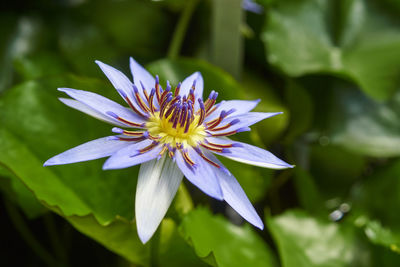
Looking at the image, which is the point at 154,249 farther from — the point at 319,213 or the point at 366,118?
the point at 366,118

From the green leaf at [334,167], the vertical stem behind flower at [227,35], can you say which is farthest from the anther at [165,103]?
the green leaf at [334,167]

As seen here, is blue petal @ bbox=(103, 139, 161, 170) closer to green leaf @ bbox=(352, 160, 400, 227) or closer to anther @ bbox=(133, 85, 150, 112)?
anther @ bbox=(133, 85, 150, 112)

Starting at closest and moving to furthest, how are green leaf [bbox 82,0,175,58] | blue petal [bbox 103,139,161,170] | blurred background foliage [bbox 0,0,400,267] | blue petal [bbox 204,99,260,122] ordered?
blue petal [bbox 103,139,161,170], blue petal [bbox 204,99,260,122], blurred background foliage [bbox 0,0,400,267], green leaf [bbox 82,0,175,58]

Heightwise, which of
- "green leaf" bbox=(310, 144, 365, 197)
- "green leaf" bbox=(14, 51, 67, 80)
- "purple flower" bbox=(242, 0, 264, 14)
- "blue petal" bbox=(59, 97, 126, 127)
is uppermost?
"blue petal" bbox=(59, 97, 126, 127)

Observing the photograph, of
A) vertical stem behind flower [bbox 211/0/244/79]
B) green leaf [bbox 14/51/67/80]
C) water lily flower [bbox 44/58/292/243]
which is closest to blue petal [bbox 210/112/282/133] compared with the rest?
water lily flower [bbox 44/58/292/243]

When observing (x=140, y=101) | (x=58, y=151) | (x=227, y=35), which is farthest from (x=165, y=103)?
(x=227, y=35)

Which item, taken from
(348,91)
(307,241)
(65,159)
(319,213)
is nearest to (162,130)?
(65,159)
